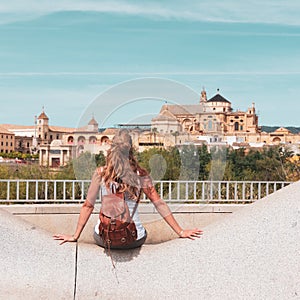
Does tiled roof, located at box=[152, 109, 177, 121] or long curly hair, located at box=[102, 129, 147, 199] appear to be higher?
tiled roof, located at box=[152, 109, 177, 121]

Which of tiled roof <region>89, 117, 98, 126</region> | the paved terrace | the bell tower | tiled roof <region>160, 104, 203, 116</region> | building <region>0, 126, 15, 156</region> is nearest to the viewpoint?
the paved terrace

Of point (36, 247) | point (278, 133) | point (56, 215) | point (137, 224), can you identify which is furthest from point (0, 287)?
point (278, 133)

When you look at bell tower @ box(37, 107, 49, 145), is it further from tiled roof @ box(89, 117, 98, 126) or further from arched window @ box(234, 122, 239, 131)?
tiled roof @ box(89, 117, 98, 126)

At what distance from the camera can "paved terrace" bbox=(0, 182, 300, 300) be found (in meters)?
5.03

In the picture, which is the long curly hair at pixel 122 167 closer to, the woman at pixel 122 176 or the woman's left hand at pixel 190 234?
the woman at pixel 122 176

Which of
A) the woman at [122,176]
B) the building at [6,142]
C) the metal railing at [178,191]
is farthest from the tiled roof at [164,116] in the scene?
the building at [6,142]

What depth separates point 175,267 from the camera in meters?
5.14

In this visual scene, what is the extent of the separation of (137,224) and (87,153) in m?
1.16

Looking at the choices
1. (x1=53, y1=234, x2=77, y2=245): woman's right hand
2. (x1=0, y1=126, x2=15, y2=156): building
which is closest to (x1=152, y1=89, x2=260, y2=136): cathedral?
(x1=53, y1=234, x2=77, y2=245): woman's right hand

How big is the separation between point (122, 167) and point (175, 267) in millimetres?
1003

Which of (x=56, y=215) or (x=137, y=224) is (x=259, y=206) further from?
(x=56, y=215)

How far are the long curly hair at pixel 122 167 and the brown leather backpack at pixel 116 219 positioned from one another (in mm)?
72

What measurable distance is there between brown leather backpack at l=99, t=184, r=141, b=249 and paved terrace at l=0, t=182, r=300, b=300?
0.27 metres

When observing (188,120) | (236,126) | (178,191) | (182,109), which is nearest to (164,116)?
(182,109)
